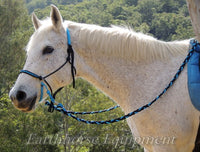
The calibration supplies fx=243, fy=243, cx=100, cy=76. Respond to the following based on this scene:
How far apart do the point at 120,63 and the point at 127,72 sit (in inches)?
6.6

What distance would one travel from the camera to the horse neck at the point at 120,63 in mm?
3361

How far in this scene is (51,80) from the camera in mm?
3498

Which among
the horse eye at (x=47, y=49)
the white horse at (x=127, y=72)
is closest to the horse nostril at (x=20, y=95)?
the white horse at (x=127, y=72)

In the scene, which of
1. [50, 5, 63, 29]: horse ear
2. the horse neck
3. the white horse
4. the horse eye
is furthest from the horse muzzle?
[50, 5, 63, 29]: horse ear

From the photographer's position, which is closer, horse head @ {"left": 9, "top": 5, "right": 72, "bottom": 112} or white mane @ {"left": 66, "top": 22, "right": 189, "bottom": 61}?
horse head @ {"left": 9, "top": 5, "right": 72, "bottom": 112}

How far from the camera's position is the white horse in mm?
3125

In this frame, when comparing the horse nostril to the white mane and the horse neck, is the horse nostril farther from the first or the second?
the white mane

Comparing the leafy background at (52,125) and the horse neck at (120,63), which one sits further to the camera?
the leafy background at (52,125)

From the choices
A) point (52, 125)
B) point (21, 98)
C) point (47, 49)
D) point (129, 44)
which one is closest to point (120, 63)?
point (129, 44)

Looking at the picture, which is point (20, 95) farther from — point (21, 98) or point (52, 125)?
point (52, 125)

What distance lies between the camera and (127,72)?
3449 millimetres

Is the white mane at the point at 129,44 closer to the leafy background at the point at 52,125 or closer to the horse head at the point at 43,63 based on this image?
the horse head at the point at 43,63

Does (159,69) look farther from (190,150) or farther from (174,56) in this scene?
(190,150)

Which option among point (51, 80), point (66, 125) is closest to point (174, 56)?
point (51, 80)
